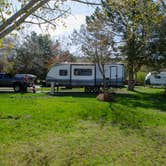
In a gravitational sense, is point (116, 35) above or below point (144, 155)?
above

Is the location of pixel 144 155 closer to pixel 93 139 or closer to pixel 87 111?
pixel 93 139

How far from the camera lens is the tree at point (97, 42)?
34188 millimetres

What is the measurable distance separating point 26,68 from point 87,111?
42.4m

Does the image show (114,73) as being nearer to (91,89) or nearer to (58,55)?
(91,89)

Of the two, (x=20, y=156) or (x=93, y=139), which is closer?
(x=20, y=156)

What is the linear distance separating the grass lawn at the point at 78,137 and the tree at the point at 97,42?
46.7ft

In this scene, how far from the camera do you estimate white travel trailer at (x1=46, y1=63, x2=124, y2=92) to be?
40.2m

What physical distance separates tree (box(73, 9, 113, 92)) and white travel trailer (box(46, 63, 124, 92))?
11.5 feet

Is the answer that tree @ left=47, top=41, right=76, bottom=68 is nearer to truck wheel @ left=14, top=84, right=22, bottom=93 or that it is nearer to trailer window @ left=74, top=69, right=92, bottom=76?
trailer window @ left=74, top=69, right=92, bottom=76

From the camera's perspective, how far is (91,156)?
11367mm

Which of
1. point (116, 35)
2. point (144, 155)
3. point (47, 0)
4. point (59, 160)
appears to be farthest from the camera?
point (116, 35)

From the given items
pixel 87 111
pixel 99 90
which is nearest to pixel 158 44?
pixel 99 90

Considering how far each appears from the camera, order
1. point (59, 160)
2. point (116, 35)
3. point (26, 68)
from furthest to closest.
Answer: point (26, 68) < point (116, 35) < point (59, 160)

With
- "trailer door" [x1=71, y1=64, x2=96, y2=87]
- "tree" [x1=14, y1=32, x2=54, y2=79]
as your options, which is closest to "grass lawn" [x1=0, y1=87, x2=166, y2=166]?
"trailer door" [x1=71, y1=64, x2=96, y2=87]
